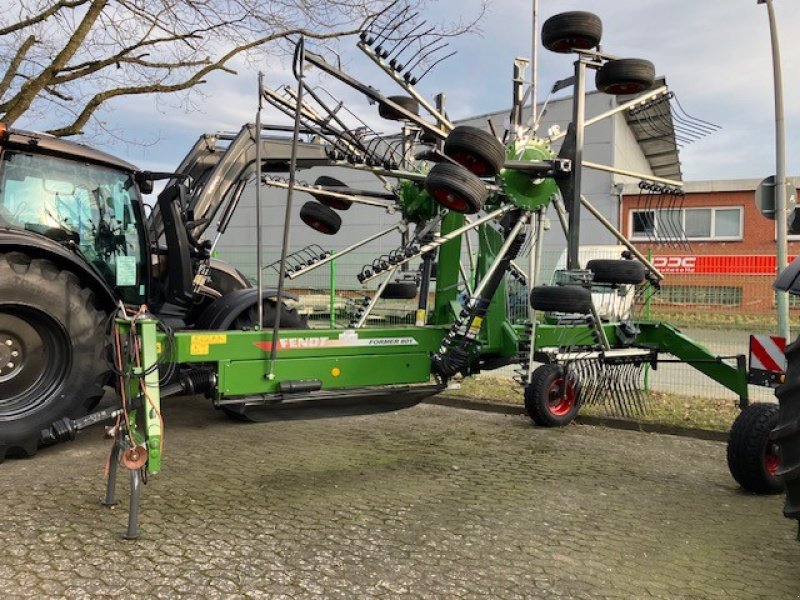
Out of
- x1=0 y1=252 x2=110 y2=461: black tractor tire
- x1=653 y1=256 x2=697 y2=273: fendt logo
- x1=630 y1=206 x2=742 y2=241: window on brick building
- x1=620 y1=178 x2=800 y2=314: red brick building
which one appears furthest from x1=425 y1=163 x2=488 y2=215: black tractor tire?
x1=630 y1=206 x2=742 y2=241: window on brick building

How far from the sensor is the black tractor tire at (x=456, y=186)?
14.8ft

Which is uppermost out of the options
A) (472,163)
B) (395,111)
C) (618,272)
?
(395,111)

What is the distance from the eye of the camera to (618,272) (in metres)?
6.16

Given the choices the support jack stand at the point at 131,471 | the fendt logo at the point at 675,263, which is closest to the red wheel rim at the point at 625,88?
the support jack stand at the point at 131,471

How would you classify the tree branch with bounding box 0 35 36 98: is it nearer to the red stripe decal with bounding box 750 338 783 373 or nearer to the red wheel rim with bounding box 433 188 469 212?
the red wheel rim with bounding box 433 188 469 212

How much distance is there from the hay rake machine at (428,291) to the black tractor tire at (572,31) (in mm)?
14

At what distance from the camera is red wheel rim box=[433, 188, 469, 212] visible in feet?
15.0

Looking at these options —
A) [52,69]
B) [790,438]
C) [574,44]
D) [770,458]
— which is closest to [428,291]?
[574,44]

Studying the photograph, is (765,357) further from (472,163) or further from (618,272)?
(472,163)

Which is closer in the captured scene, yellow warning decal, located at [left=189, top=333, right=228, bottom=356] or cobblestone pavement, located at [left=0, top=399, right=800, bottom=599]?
cobblestone pavement, located at [left=0, top=399, right=800, bottom=599]

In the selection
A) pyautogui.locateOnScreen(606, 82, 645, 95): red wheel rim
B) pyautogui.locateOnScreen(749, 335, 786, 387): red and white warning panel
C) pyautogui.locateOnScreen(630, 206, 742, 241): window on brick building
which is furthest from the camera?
pyautogui.locateOnScreen(630, 206, 742, 241): window on brick building

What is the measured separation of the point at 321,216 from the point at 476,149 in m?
2.47

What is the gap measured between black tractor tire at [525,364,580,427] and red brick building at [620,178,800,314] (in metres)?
1.78

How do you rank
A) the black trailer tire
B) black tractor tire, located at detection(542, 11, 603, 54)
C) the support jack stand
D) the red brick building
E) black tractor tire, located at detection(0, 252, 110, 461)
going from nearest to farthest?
1. the support jack stand
2. the black trailer tire
3. black tractor tire, located at detection(0, 252, 110, 461)
4. black tractor tire, located at detection(542, 11, 603, 54)
5. the red brick building
